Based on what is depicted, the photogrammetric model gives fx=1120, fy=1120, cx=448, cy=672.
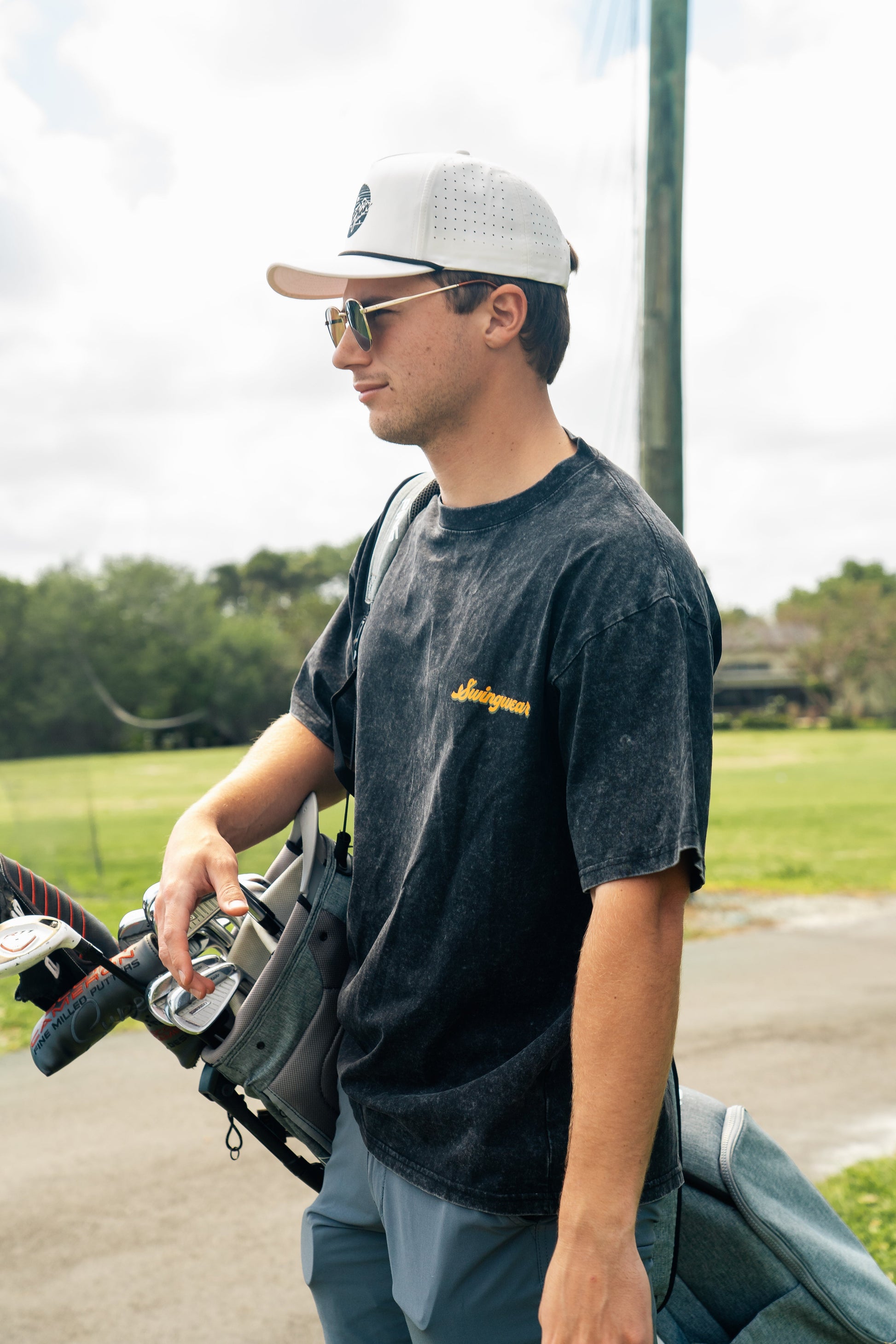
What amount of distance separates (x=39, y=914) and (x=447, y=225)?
4.23ft

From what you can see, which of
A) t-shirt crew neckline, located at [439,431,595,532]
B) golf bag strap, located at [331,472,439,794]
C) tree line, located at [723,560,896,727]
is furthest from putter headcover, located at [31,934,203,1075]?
tree line, located at [723,560,896,727]

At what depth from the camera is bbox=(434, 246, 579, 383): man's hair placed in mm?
1761

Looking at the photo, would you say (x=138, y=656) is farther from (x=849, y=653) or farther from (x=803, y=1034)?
(x=849, y=653)

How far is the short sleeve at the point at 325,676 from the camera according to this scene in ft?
7.14

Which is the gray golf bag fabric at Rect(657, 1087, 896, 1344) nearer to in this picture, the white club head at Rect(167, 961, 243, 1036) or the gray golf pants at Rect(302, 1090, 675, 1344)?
the gray golf pants at Rect(302, 1090, 675, 1344)

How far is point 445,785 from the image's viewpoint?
5.35ft

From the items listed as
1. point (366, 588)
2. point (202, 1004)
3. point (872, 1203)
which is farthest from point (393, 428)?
point (872, 1203)

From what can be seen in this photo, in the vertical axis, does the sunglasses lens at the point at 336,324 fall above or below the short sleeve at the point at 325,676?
above

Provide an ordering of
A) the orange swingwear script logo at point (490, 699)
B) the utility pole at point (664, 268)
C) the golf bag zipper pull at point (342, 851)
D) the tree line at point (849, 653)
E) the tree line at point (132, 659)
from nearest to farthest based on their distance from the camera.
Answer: the orange swingwear script logo at point (490, 699) < the golf bag zipper pull at point (342, 851) < the utility pole at point (664, 268) < the tree line at point (132, 659) < the tree line at point (849, 653)

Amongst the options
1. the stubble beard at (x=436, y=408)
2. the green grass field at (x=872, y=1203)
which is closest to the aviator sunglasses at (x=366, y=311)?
the stubble beard at (x=436, y=408)

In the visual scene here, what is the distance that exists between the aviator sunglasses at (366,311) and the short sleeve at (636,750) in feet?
2.08

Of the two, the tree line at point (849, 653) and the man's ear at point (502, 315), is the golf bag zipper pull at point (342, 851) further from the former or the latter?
the tree line at point (849, 653)

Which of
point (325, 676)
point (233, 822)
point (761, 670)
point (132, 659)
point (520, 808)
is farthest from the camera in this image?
point (761, 670)

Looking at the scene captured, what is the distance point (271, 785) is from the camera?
2.14m
